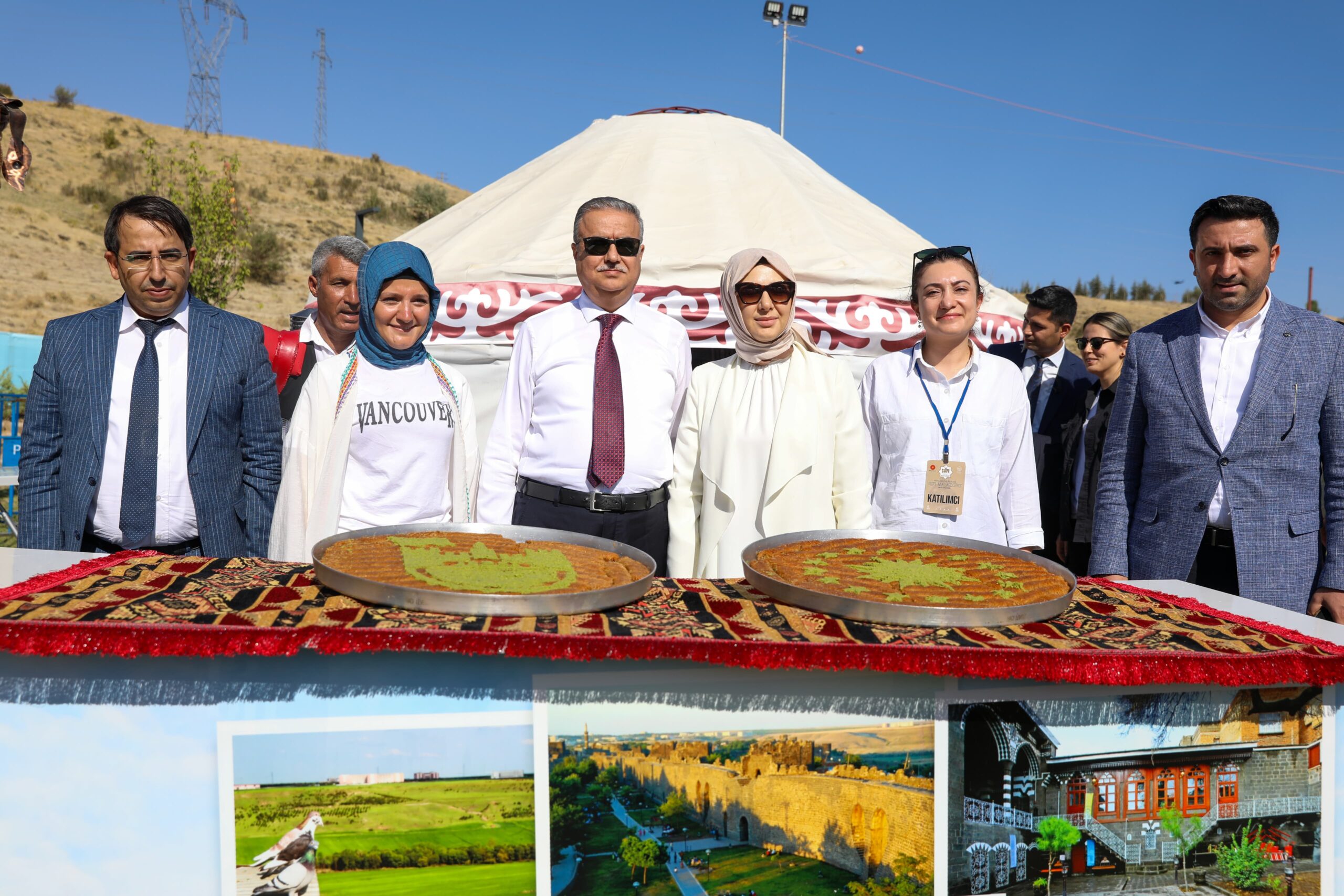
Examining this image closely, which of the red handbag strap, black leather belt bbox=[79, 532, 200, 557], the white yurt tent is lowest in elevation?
black leather belt bbox=[79, 532, 200, 557]

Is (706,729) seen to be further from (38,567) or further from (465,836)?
(38,567)

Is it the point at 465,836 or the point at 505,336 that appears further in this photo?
the point at 505,336

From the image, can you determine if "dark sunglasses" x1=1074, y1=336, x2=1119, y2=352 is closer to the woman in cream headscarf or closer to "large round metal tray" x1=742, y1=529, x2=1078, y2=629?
the woman in cream headscarf

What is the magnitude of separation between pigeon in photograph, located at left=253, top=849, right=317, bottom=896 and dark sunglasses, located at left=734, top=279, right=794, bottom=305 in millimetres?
1634

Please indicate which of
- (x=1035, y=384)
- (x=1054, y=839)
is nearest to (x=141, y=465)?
(x=1054, y=839)

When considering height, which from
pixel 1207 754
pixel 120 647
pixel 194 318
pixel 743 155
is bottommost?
pixel 1207 754

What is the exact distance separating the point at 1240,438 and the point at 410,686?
2.03m

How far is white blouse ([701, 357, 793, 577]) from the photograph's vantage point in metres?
2.41

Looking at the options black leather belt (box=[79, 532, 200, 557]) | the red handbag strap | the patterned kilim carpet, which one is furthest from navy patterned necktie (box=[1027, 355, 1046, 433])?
black leather belt (box=[79, 532, 200, 557])

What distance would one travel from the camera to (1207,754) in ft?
5.38

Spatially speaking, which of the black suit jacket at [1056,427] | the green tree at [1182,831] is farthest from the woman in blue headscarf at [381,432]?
the black suit jacket at [1056,427]

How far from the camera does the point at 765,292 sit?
2424 mm

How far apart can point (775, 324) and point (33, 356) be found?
13875 millimetres

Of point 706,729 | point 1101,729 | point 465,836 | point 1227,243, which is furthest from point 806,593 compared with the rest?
point 1227,243
